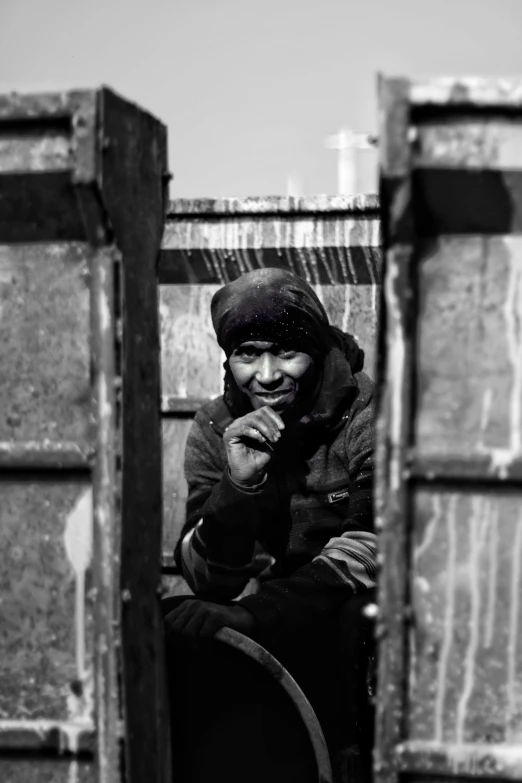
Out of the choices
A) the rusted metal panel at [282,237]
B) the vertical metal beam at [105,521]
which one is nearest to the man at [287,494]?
the rusted metal panel at [282,237]

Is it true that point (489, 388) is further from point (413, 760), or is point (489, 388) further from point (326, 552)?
point (326, 552)

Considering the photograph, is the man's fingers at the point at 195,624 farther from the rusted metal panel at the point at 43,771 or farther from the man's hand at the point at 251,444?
the rusted metal panel at the point at 43,771

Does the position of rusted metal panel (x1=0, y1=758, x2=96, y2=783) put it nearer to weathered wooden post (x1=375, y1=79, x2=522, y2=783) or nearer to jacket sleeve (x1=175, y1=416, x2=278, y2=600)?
weathered wooden post (x1=375, y1=79, x2=522, y2=783)

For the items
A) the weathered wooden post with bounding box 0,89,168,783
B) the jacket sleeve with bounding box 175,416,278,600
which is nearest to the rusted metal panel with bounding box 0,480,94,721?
the weathered wooden post with bounding box 0,89,168,783

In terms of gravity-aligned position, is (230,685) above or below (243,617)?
below

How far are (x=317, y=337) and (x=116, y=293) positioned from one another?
1.32 metres

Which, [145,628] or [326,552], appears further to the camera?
[326,552]

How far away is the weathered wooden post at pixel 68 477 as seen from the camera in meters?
1.91

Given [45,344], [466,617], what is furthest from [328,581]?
[45,344]

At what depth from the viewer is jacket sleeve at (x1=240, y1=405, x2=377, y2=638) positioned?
2725 millimetres

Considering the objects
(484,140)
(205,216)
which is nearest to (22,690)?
(484,140)

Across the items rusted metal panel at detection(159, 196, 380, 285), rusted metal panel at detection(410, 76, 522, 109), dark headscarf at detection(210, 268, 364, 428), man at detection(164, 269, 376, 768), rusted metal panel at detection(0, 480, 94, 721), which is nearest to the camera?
rusted metal panel at detection(410, 76, 522, 109)

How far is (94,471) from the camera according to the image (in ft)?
6.27

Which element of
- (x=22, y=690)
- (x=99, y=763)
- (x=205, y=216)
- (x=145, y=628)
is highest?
(x=205, y=216)
